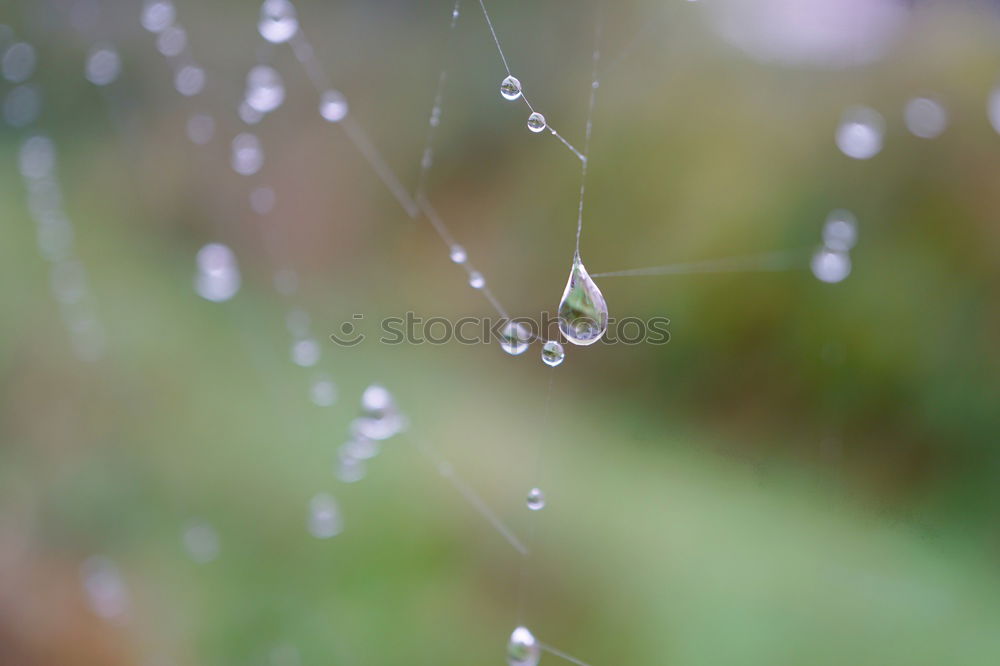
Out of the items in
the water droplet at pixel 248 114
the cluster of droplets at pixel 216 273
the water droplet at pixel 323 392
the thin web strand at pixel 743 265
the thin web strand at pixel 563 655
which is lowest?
the thin web strand at pixel 563 655

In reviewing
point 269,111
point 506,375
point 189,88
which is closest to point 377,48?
point 269,111

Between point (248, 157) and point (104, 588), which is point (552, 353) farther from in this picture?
point (248, 157)

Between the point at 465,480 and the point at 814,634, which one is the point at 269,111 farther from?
the point at 814,634

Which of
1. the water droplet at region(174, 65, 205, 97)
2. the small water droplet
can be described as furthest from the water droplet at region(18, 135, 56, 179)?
the small water droplet

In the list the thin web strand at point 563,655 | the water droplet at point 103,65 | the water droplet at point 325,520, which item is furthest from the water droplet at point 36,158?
the thin web strand at point 563,655

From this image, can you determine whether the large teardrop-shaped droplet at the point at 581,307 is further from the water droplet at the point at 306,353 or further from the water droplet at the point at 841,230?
the water droplet at the point at 306,353
